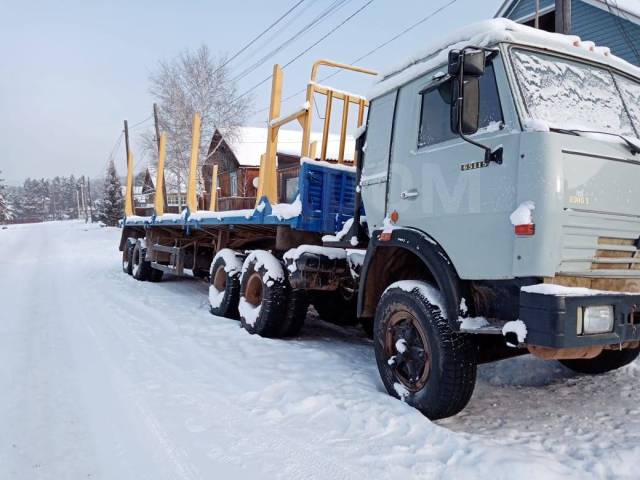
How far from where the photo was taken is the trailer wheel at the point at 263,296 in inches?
227

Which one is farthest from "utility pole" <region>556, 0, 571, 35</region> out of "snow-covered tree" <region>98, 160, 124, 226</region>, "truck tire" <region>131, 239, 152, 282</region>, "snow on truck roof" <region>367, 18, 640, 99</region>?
"snow-covered tree" <region>98, 160, 124, 226</region>

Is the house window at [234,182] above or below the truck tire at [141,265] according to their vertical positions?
above

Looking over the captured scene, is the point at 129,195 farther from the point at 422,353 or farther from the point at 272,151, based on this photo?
the point at 422,353

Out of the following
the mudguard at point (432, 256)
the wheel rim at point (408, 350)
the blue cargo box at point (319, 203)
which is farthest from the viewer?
the blue cargo box at point (319, 203)

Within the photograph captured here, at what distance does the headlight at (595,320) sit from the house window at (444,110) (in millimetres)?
1305

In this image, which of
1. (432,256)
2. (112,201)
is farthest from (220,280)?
(112,201)

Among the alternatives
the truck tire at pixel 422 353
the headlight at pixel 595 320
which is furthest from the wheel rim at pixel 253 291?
the headlight at pixel 595 320

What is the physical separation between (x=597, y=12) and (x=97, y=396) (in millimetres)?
13990

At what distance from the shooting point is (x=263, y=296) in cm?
583

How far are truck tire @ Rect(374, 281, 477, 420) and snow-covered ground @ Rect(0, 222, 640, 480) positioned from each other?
151 millimetres

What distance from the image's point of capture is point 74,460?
2877mm

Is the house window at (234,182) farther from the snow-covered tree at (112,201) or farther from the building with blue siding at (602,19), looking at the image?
the snow-covered tree at (112,201)

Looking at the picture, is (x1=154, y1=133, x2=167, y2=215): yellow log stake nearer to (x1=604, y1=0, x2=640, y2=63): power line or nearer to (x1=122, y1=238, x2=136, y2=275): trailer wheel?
(x1=122, y1=238, x2=136, y2=275): trailer wheel

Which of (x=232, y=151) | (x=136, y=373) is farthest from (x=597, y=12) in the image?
(x=232, y=151)
